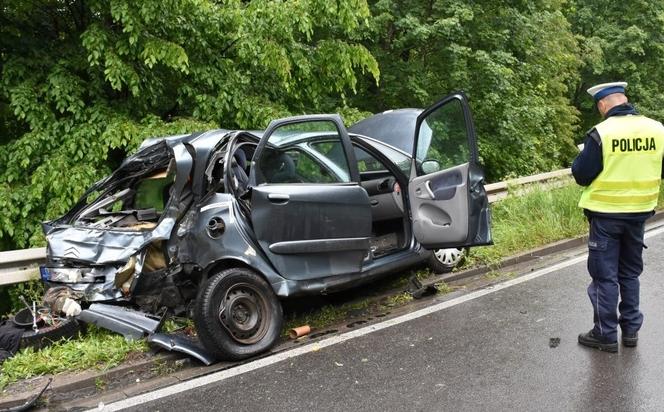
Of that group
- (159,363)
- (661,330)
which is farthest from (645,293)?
(159,363)

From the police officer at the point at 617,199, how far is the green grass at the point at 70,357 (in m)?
3.42

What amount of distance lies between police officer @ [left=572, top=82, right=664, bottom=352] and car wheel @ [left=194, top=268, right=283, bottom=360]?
2363 millimetres

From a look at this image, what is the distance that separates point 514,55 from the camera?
43.5ft

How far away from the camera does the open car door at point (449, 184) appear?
4746mm

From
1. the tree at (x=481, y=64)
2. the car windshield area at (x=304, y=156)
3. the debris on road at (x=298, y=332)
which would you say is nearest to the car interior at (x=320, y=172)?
the car windshield area at (x=304, y=156)

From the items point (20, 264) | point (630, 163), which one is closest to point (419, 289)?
point (630, 163)

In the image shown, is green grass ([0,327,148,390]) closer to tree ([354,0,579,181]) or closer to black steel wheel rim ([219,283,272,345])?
black steel wheel rim ([219,283,272,345])

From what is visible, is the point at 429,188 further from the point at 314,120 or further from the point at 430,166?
the point at 314,120

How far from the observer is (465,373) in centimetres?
378

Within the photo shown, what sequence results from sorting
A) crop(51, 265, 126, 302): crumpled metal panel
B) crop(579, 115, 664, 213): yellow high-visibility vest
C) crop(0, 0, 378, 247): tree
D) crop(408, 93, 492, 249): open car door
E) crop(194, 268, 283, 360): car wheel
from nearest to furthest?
crop(579, 115, 664, 213): yellow high-visibility vest, crop(194, 268, 283, 360): car wheel, crop(51, 265, 126, 302): crumpled metal panel, crop(408, 93, 492, 249): open car door, crop(0, 0, 378, 247): tree

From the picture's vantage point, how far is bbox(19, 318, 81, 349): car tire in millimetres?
4316

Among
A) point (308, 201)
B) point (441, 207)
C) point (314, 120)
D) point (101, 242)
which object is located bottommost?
point (441, 207)

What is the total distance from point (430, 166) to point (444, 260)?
134 cm

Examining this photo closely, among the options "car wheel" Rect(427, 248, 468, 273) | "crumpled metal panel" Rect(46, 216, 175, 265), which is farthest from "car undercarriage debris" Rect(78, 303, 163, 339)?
"car wheel" Rect(427, 248, 468, 273)
